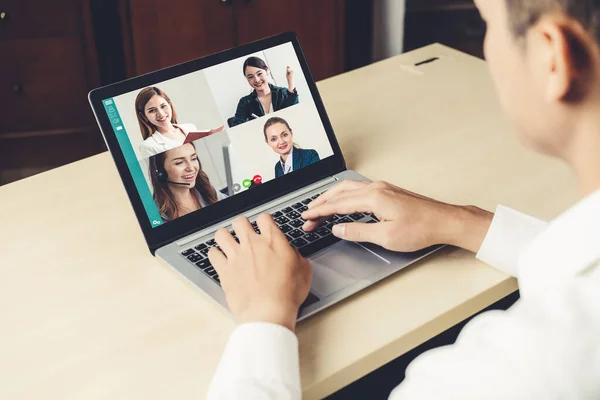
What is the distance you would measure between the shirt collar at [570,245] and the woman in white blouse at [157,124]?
52 cm

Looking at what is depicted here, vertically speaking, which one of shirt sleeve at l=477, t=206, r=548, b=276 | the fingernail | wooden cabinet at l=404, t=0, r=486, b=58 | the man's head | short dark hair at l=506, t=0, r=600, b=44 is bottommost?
wooden cabinet at l=404, t=0, r=486, b=58

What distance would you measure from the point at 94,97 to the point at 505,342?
2.06 ft

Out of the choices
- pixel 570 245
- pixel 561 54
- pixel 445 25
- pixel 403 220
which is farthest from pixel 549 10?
pixel 445 25

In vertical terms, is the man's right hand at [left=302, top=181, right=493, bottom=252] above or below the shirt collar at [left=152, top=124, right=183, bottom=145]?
below

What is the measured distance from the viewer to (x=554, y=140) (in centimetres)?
65

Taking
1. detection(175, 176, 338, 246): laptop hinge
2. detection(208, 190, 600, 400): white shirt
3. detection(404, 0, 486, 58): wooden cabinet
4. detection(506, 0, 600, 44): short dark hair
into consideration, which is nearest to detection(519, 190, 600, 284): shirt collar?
detection(208, 190, 600, 400): white shirt

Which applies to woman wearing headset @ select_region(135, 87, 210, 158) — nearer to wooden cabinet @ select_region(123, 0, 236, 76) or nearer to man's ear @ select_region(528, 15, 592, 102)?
man's ear @ select_region(528, 15, 592, 102)

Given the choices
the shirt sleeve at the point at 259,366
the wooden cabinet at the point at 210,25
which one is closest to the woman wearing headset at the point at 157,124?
the shirt sleeve at the point at 259,366

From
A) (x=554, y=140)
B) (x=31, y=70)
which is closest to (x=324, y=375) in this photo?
(x=554, y=140)

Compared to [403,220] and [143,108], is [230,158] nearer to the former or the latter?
[143,108]

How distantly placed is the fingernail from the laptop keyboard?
2 cm

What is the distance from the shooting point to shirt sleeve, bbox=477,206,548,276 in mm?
900

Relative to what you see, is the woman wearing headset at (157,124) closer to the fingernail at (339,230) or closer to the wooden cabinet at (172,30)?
the fingernail at (339,230)

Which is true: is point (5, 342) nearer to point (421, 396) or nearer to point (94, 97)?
point (94, 97)
